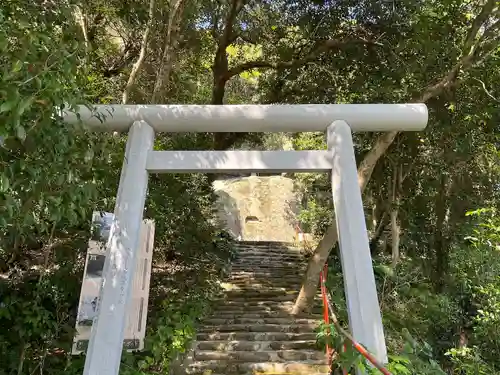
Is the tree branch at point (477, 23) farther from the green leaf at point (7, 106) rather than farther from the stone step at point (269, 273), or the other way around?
the green leaf at point (7, 106)

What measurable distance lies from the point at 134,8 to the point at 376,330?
569cm

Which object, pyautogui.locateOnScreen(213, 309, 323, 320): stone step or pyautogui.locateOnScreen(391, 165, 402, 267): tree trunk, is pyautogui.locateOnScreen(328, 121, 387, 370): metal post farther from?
pyautogui.locateOnScreen(391, 165, 402, 267): tree trunk

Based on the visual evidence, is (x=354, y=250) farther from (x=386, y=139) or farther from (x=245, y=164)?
(x=386, y=139)

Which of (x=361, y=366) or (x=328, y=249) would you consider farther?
(x=328, y=249)

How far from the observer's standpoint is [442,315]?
815 cm

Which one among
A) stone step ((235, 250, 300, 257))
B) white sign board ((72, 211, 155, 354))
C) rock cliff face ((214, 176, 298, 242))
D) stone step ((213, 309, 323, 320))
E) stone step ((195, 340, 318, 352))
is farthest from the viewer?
rock cliff face ((214, 176, 298, 242))

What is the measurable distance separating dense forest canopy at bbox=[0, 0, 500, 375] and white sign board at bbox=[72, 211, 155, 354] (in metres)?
0.37

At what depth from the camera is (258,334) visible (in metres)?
6.21

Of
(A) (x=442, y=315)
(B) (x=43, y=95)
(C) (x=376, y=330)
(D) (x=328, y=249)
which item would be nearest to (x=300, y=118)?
(C) (x=376, y=330)

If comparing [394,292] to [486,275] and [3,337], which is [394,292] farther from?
[3,337]

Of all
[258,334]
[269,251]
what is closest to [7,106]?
[258,334]

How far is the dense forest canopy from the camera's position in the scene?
2.21 meters

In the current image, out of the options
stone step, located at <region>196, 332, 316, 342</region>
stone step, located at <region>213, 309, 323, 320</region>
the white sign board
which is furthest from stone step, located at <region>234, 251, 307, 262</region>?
the white sign board

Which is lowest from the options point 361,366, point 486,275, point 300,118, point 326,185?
point 361,366
